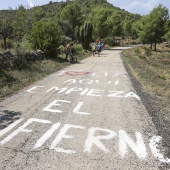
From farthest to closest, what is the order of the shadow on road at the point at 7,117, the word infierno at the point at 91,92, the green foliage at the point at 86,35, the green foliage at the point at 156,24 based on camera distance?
1. the green foliage at the point at 156,24
2. the green foliage at the point at 86,35
3. the word infierno at the point at 91,92
4. the shadow on road at the point at 7,117

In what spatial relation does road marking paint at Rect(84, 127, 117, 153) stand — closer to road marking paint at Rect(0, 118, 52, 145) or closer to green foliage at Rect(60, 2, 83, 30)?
road marking paint at Rect(0, 118, 52, 145)

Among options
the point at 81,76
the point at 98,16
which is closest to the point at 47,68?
the point at 81,76

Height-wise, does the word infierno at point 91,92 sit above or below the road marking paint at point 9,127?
below

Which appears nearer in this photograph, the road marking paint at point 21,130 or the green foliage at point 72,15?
the road marking paint at point 21,130

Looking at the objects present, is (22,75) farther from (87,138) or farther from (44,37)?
(87,138)

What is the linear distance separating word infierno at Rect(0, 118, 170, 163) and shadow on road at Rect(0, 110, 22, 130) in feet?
0.77

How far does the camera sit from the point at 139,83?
14.6 m

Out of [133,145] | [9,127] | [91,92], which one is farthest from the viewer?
[91,92]

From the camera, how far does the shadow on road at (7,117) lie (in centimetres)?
791

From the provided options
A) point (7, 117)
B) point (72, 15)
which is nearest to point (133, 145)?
point (7, 117)

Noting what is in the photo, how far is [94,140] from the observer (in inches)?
265

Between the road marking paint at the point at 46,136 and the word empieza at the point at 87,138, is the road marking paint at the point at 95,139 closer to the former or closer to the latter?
the word empieza at the point at 87,138

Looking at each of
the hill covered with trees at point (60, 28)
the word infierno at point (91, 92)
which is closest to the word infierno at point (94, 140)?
the word infierno at point (91, 92)

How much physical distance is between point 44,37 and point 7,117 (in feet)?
49.0
